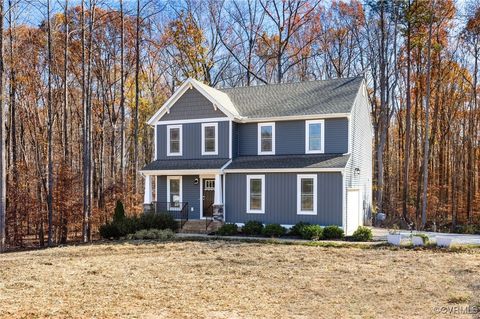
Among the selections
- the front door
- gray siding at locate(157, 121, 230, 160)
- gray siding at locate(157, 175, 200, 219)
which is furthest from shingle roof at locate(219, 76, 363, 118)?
gray siding at locate(157, 175, 200, 219)

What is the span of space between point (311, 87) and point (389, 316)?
16945 mm

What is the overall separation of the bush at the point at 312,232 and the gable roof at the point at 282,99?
5.20 m

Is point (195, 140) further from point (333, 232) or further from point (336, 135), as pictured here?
point (333, 232)

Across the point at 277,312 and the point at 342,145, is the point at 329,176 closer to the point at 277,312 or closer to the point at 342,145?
the point at 342,145

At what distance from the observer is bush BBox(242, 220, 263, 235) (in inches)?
752

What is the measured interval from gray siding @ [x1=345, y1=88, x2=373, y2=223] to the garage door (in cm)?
41

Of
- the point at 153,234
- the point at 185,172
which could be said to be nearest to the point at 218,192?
the point at 185,172

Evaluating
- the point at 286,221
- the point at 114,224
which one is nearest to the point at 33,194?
the point at 114,224

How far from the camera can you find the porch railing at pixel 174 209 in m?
21.5

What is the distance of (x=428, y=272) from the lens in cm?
1133

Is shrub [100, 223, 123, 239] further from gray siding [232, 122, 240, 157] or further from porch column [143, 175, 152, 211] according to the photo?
gray siding [232, 122, 240, 157]

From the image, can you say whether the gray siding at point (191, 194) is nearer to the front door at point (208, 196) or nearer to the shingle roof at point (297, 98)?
the front door at point (208, 196)

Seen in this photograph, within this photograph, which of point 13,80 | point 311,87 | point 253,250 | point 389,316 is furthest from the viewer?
point 13,80

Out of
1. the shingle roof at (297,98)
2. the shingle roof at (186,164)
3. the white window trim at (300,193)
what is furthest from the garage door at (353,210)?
the shingle roof at (186,164)
